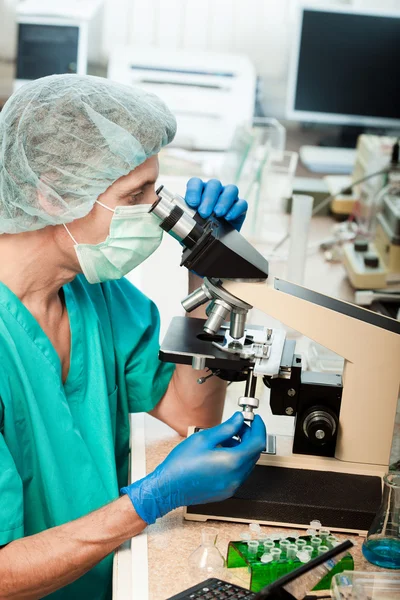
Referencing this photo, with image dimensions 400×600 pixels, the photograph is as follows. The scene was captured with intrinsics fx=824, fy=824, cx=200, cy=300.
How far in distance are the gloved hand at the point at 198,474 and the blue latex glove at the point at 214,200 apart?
355 millimetres

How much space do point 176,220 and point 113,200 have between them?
0.17 m

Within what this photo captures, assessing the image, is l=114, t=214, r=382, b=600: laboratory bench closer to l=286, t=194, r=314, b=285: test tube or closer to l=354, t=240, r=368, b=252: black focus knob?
l=286, t=194, r=314, b=285: test tube

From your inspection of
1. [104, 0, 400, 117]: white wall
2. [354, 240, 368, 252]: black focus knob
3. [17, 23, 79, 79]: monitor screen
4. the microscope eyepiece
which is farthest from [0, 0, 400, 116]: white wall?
the microscope eyepiece

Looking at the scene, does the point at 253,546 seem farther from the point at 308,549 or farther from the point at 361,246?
the point at 361,246

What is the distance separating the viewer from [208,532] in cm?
122

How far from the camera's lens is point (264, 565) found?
1166 millimetres

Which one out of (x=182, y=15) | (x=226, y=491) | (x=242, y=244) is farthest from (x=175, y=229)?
(x=182, y=15)

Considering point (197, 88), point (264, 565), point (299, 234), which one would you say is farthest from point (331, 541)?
point (197, 88)

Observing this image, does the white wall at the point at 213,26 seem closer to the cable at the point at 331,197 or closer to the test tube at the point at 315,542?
the cable at the point at 331,197

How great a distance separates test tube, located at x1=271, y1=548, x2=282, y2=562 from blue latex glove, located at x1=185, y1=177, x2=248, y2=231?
54 centimetres

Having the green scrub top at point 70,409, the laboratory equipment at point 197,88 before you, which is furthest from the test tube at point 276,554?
the laboratory equipment at point 197,88

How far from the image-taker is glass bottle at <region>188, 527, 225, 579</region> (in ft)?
3.89

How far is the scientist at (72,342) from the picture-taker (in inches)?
48.7

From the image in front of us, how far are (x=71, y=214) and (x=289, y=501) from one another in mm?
591
